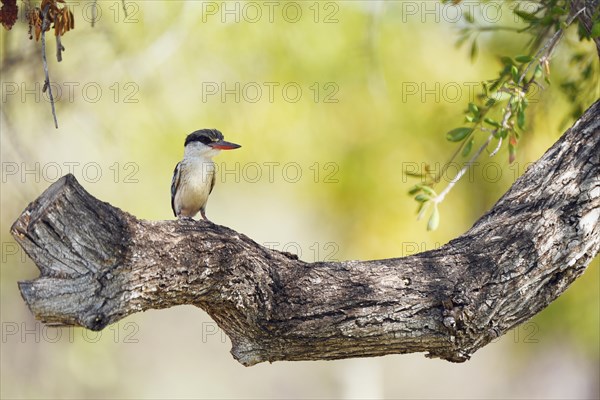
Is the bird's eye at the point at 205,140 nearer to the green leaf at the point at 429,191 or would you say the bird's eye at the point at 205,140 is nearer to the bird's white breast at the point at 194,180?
the bird's white breast at the point at 194,180

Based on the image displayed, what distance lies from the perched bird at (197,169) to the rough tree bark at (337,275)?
99.0 inches

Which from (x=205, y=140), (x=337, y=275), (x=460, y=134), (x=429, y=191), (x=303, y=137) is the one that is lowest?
(x=337, y=275)

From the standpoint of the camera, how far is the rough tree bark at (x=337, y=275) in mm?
2643

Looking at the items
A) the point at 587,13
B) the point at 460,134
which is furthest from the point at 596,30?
the point at 460,134

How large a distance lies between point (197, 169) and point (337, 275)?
2.65 m

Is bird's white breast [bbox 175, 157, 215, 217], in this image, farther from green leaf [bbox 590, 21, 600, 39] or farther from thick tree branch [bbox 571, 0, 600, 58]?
green leaf [bbox 590, 21, 600, 39]

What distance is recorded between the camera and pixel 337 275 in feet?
10.8

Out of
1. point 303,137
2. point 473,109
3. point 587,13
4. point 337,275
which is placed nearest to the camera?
point 337,275

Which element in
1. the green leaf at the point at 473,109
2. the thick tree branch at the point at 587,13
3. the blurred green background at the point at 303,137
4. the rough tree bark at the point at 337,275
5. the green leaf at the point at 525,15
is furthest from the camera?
the blurred green background at the point at 303,137

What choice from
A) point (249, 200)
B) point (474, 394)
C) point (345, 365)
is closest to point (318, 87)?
point (249, 200)

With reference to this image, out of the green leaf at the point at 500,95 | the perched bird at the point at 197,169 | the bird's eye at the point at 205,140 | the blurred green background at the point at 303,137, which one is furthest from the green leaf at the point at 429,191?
the blurred green background at the point at 303,137

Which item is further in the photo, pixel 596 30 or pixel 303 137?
pixel 303 137

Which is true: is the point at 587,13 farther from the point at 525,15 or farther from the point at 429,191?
the point at 429,191

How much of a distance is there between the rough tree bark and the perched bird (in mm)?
2515
